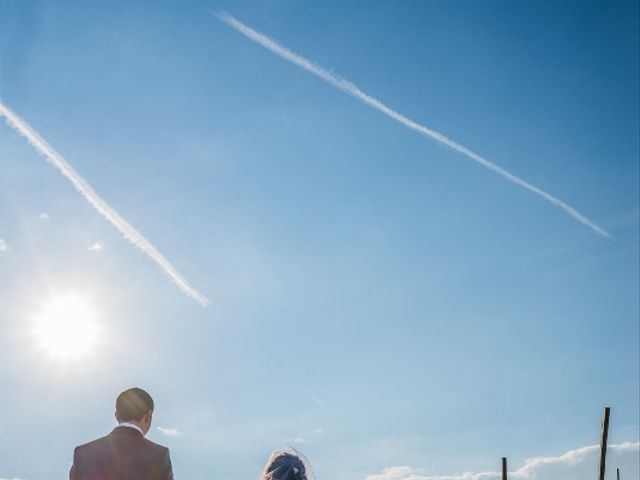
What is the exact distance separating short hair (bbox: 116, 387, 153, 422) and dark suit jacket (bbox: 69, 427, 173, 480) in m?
0.11

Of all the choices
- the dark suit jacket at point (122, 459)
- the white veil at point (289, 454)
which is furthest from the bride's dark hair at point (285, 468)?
the dark suit jacket at point (122, 459)

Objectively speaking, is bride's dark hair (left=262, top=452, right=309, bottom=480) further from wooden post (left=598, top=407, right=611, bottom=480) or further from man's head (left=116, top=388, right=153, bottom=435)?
wooden post (left=598, top=407, right=611, bottom=480)

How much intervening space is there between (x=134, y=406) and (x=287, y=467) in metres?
1.86

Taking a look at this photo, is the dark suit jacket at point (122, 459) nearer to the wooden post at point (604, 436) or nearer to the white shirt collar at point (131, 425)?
the white shirt collar at point (131, 425)

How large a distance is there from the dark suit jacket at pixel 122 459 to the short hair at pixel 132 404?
4.2 inches

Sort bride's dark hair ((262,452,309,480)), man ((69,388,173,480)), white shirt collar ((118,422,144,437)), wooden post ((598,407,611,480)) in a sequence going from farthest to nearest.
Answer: wooden post ((598,407,611,480))
white shirt collar ((118,422,144,437))
man ((69,388,173,480))
bride's dark hair ((262,452,309,480))

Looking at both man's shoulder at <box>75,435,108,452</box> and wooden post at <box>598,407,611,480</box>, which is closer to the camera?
man's shoulder at <box>75,435,108,452</box>

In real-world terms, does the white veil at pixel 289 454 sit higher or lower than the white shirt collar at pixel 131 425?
lower

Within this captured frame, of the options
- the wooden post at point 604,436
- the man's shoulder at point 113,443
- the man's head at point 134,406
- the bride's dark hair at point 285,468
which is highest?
the wooden post at point 604,436

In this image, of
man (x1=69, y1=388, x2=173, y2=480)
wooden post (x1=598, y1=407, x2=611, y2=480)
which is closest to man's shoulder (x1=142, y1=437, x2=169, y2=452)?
man (x1=69, y1=388, x2=173, y2=480)

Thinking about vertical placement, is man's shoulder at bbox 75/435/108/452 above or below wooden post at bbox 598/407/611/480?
below

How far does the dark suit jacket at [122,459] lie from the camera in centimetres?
528

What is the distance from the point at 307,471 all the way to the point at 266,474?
0.93 ft

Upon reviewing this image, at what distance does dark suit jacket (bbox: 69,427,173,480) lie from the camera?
5281 mm
